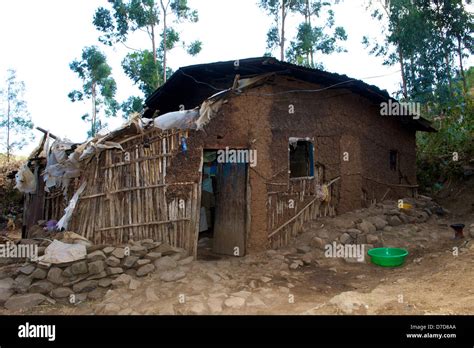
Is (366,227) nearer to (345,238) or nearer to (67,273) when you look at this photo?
(345,238)

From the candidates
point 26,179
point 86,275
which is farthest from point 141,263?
point 26,179

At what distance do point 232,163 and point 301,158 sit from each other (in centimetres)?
197

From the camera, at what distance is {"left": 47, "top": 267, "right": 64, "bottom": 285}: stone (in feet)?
18.5

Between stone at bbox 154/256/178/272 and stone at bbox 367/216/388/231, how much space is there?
4.59m

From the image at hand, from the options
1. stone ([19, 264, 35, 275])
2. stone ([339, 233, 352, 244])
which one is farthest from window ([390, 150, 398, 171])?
stone ([19, 264, 35, 275])

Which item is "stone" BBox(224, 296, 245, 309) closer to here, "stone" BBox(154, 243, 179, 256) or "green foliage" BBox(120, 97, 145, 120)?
"stone" BBox(154, 243, 179, 256)

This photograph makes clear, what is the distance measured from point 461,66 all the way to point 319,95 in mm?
11244

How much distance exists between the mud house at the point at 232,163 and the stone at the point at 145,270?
67 centimetres

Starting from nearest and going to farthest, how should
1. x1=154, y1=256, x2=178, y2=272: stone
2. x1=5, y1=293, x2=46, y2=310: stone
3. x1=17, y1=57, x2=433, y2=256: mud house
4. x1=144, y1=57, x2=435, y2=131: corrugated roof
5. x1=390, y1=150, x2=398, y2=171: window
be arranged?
1. x1=5, y1=293, x2=46, y2=310: stone
2. x1=154, y1=256, x2=178, y2=272: stone
3. x1=17, y1=57, x2=433, y2=256: mud house
4. x1=144, y1=57, x2=435, y2=131: corrugated roof
5. x1=390, y1=150, x2=398, y2=171: window

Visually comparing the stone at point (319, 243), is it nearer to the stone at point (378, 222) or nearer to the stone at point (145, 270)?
the stone at point (378, 222)

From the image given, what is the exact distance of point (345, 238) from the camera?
7.21 metres

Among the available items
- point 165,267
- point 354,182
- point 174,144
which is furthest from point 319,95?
point 165,267

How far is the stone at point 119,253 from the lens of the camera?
235 inches
